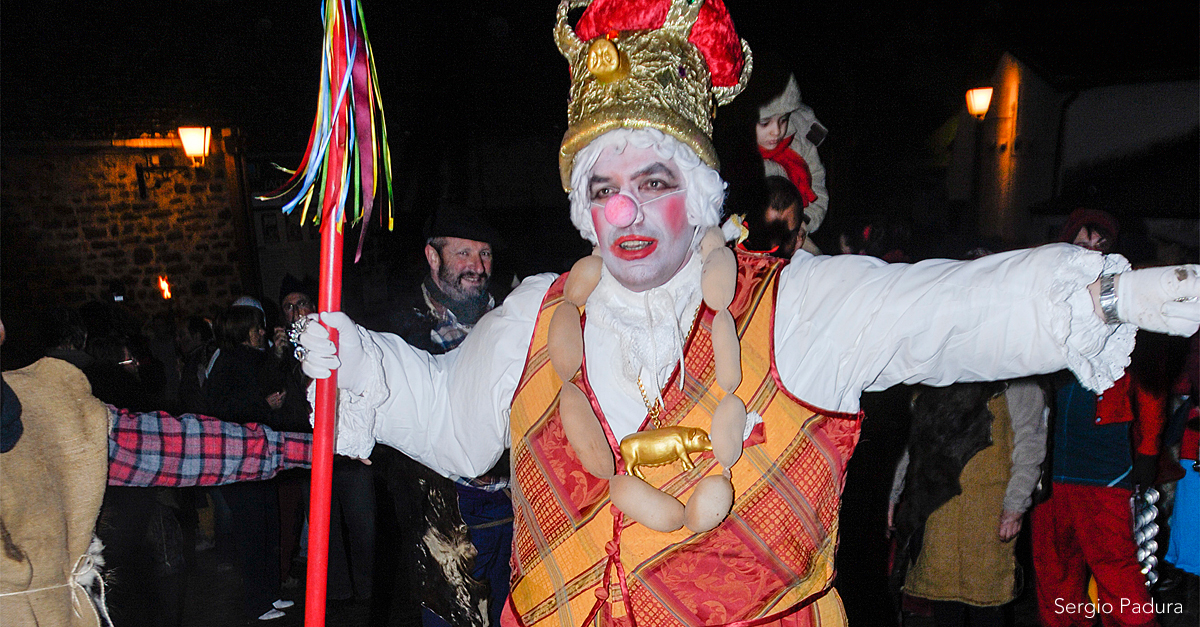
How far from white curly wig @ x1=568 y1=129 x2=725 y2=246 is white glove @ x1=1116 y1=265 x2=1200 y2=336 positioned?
887 mm

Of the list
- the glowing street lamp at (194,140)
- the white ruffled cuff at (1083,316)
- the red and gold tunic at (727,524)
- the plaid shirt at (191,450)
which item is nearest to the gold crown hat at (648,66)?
the red and gold tunic at (727,524)

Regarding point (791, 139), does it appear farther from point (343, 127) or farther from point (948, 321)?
point (343, 127)

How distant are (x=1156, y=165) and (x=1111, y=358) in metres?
14.7

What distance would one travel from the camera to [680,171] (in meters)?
2.01

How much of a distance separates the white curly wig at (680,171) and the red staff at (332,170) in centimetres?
48

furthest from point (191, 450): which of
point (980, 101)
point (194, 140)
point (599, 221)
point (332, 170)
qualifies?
point (980, 101)

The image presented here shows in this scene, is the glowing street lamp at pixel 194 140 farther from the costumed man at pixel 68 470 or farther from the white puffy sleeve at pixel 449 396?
the white puffy sleeve at pixel 449 396

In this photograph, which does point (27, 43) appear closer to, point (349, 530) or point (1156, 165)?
point (349, 530)

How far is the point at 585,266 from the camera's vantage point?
205cm

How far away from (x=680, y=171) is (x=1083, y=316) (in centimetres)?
92

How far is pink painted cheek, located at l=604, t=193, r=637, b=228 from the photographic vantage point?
192 centimetres

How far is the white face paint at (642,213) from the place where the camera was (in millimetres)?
1969

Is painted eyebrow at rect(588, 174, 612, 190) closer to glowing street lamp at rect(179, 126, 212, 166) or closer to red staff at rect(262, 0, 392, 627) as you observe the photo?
red staff at rect(262, 0, 392, 627)

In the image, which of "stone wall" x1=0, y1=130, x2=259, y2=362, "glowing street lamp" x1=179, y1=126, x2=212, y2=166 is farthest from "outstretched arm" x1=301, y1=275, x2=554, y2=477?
"stone wall" x1=0, y1=130, x2=259, y2=362
